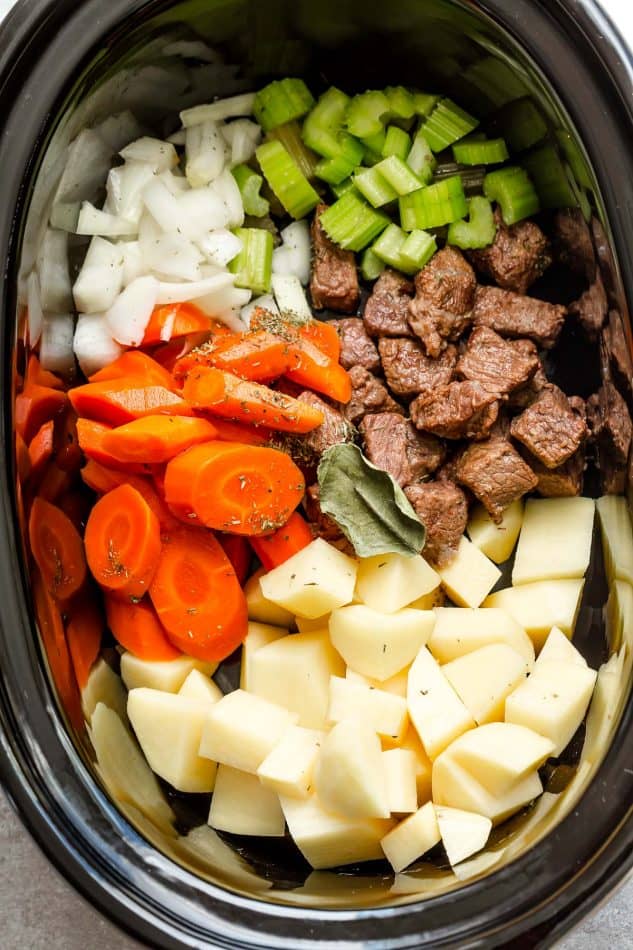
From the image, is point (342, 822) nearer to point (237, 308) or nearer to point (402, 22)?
point (237, 308)

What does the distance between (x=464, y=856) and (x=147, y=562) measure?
923 mm

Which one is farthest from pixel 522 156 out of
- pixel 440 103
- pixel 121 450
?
pixel 121 450

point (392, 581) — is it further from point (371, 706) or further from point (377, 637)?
point (371, 706)

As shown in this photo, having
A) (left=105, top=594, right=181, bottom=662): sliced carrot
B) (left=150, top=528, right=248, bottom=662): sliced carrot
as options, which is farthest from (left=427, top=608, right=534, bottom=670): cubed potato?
(left=105, top=594, right=181, bottom=662): sliced carrot

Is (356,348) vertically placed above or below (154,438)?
above

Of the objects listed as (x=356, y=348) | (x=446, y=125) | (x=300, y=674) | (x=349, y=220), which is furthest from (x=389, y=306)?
(x=300, y=674)

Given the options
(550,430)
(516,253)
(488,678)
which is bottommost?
(488,678)

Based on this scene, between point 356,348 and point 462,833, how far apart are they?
3.83 ft

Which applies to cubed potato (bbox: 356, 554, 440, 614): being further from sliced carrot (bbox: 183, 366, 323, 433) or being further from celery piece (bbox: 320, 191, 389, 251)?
celery piece (bbox: 320, 191, 389, 251)

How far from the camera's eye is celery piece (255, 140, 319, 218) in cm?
232

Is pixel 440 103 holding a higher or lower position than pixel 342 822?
higher

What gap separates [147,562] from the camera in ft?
6.95

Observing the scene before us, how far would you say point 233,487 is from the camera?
210 cm

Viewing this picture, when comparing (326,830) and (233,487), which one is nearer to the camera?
(326,830)
